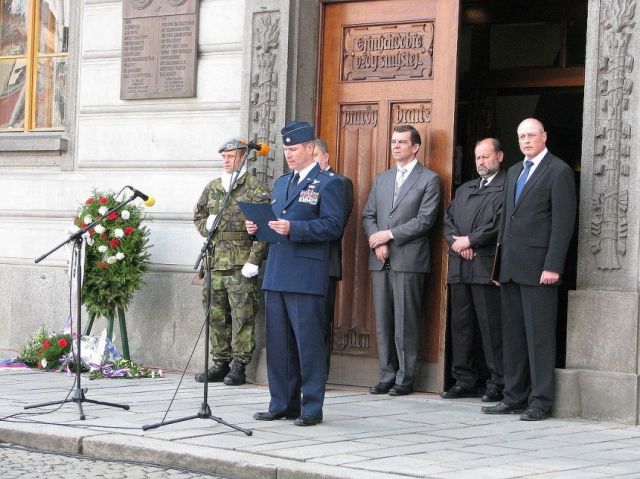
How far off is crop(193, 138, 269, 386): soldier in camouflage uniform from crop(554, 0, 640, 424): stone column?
2.81 meters

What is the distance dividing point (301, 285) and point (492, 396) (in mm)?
2317

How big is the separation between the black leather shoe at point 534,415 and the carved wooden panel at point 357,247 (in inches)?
83.0

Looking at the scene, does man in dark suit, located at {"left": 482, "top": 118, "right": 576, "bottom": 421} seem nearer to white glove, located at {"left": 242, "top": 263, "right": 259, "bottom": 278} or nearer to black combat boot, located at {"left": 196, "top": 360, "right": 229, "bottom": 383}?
white glove, located at {"left": 242, "top": 263, "right": 259, "bottom": 278}

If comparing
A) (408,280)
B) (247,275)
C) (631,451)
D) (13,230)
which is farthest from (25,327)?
(631,451)

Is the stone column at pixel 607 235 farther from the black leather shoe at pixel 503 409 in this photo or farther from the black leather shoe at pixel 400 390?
the black leather shoe at pixel 400 390

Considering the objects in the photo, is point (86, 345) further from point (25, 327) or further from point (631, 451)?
point (631, 451)

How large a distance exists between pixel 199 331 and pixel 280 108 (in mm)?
2224

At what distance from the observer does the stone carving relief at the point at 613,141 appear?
939 centimetres

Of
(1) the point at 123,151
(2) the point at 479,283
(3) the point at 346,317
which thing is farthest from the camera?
(1) the point at 123,151

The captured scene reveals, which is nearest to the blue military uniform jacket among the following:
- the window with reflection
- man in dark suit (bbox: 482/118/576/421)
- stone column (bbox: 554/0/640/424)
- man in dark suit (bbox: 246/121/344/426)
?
man in dark suit (bbox: 246/121/344/426)

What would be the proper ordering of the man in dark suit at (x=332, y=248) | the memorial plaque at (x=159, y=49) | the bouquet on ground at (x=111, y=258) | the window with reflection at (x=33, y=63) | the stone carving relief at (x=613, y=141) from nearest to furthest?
1. the stone carving relief at (x=613, y=141)
2. the man in dark suit at (x=332, y=248)
3. the bouquet on ground at (x=111, y=258)
4. the memorial plaque at (x=159, y=49)
5. the window with reflection at (x=33, y=63)

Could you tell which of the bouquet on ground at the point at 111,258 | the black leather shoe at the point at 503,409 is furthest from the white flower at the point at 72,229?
the black leather shoe at the point at 503,409

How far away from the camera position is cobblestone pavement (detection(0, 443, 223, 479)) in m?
7.09

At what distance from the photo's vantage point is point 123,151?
12.5m
